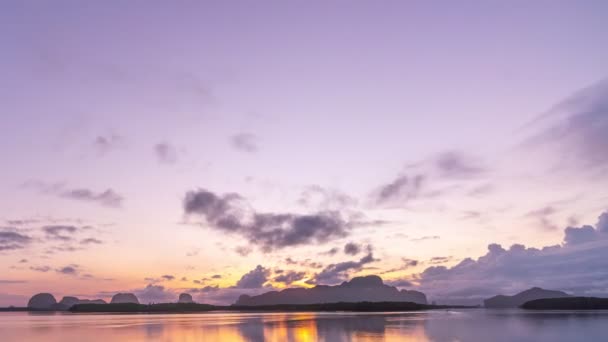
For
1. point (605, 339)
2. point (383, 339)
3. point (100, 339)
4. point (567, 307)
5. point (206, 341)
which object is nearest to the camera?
point (605, 339)

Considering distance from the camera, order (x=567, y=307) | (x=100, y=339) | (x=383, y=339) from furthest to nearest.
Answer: (x=567, y=307), (x=100, y=339), (x=383, y=339)

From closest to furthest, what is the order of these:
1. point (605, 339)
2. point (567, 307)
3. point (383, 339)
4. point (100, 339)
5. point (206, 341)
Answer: point (605, 339) < point (383, 339) < point (206, 341) < point (100, 339) < point (567, 307)

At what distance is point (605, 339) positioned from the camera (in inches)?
1861

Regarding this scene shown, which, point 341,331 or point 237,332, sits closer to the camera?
point 341,331

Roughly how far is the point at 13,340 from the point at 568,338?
187 feet

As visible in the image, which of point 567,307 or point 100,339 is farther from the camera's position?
point 567,307

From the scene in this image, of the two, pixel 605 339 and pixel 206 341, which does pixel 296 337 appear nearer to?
pixel 206 341

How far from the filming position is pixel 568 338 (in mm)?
50219

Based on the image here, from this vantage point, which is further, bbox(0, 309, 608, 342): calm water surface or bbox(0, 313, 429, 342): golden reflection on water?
bbox(0, 313, 429, 342): golden reflection on water

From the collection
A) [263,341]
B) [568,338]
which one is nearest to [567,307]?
[568,338]

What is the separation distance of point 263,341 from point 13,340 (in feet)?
94.3

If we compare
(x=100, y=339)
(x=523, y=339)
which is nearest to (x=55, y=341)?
(x=100, y=339)

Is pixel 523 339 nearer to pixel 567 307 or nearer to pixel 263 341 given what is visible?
pixel 263 341

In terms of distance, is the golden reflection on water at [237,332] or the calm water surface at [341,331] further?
the golden reflection on water at [237,332]
